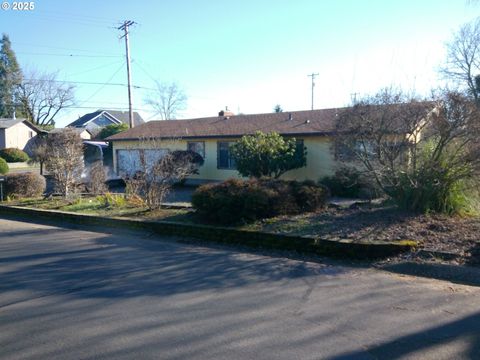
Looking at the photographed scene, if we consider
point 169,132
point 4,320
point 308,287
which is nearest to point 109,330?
point 4,320

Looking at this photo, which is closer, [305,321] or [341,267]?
[305,321]

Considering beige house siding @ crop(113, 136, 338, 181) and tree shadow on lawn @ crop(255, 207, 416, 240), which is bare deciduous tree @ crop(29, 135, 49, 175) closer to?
beige house siding @ crop(113, 136, 338, 181)

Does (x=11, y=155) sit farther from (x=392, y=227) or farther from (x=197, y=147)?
(x=392, y=227)

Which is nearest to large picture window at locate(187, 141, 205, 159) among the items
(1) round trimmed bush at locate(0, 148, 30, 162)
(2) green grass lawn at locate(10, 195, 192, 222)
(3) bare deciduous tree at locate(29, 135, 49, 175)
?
(3) bare deciduous tree at locate(29, 135, 49, 175)

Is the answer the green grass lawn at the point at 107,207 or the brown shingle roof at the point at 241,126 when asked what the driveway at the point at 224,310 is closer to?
the green grass lawn at the point at 107,207

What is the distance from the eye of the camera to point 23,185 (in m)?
17.1

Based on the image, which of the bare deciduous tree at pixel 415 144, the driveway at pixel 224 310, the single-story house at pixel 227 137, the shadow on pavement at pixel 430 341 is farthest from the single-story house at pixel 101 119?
the shadow on pavement at pixel 430 341

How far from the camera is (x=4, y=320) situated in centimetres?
488

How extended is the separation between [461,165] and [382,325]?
5.64m

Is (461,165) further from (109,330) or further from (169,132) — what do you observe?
(169,132)

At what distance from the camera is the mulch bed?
721 centimetres

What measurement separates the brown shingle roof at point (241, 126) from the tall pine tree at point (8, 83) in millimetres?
43864

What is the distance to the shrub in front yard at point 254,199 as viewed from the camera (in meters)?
9.36

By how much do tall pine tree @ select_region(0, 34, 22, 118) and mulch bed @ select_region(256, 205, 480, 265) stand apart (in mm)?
63368
